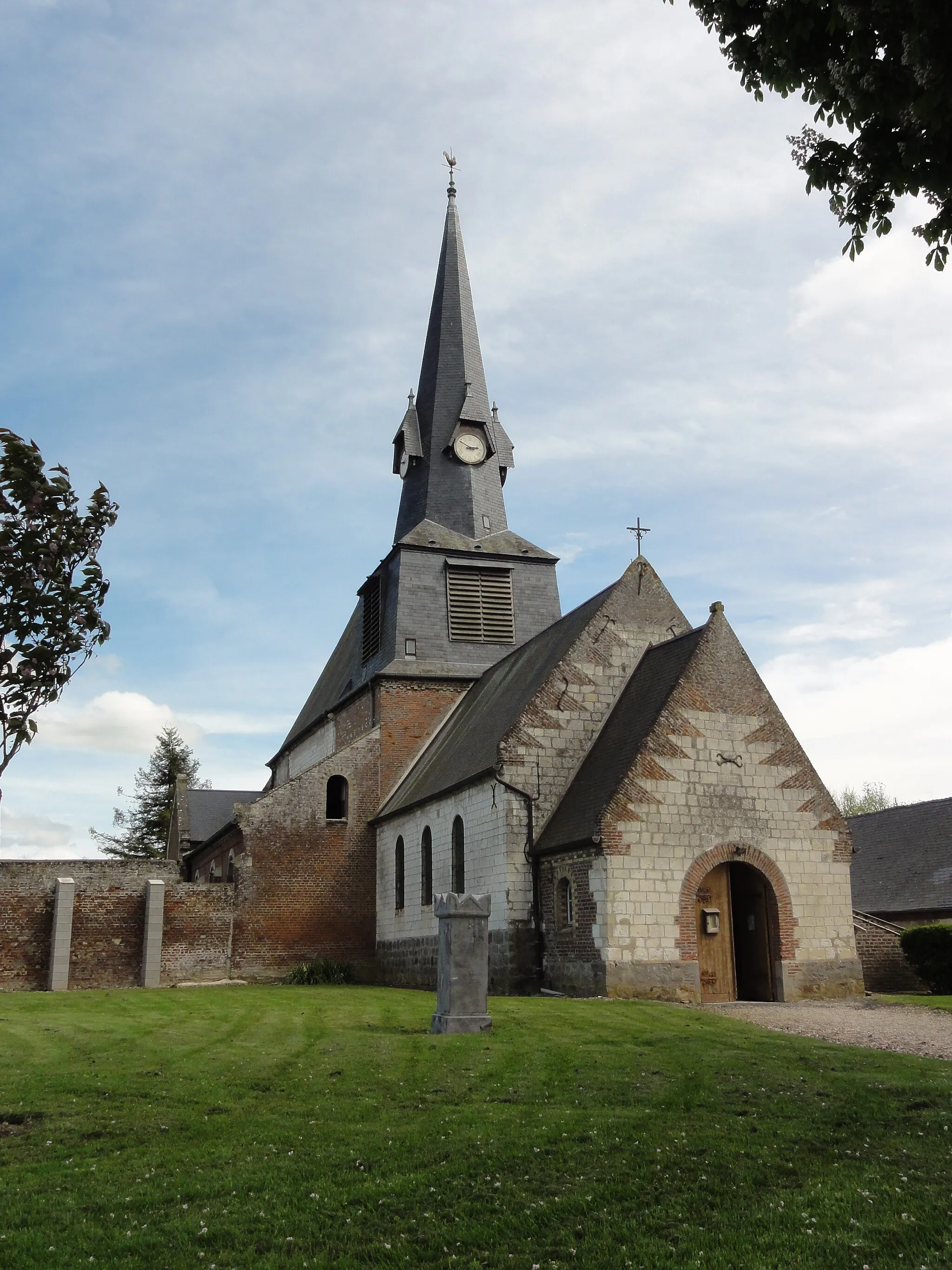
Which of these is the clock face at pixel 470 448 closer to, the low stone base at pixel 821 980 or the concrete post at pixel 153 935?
the concrete post at pixel 153 935

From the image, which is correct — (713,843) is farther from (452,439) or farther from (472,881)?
(452,439)

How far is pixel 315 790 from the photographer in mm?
28969

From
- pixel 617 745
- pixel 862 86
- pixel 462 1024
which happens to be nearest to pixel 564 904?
pixel 617 745

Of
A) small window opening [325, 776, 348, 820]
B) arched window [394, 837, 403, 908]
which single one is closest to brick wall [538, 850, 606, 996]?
arched window [394, 837, 403, 908]

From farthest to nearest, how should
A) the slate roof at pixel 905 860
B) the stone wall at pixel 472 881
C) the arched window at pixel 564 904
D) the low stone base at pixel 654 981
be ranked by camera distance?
the slate roof at pixel 905 860
the stone wall at pixel 472 881
the arched window at pixel 564 904
the low stone base at pixel 654 981

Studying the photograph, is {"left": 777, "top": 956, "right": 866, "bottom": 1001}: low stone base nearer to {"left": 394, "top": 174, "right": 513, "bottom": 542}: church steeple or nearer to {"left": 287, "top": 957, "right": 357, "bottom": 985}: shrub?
{"left": 287, "top": 957, "right": 357, "bottom": 985}: shrub

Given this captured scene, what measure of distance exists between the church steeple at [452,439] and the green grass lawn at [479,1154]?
21.8 m

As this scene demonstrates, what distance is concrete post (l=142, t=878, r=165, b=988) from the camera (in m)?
26.4

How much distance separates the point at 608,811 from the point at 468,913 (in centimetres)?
482

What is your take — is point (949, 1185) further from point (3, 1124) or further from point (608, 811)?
point (608, 811)

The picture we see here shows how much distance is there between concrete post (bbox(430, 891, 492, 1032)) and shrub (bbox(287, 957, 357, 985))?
45.7 ft

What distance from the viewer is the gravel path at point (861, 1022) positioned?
1292 centimetres

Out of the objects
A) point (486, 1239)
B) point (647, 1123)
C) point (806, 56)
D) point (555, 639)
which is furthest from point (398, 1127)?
point (555, 639)

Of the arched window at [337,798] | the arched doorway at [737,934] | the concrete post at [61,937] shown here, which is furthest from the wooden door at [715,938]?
the concrete post at [61,937]
